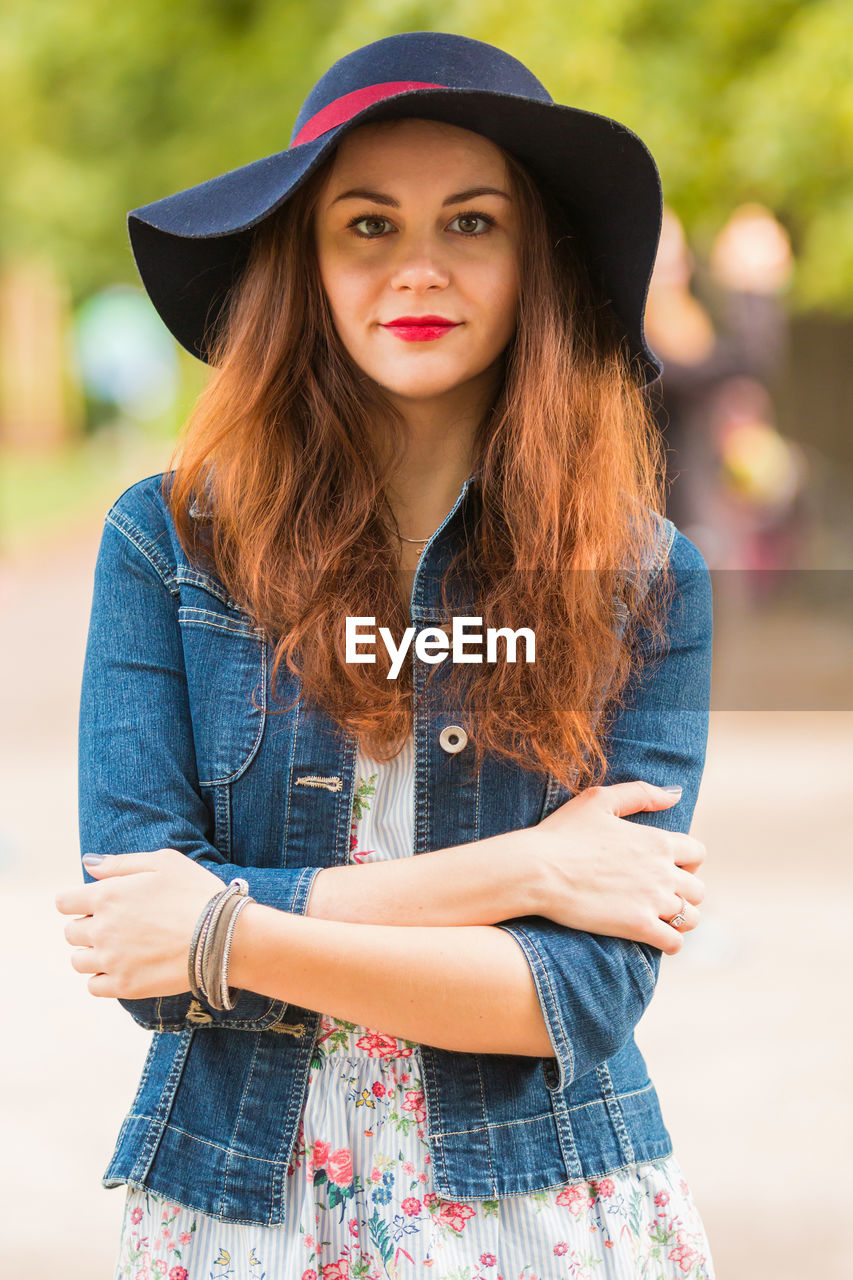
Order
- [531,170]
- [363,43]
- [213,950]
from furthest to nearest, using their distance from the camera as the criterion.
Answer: [363,43] < [531,170] < [213,950]

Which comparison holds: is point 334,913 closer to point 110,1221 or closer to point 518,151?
point 518,151

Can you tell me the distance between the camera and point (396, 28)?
31.7 ft

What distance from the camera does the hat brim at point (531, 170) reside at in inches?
71.7

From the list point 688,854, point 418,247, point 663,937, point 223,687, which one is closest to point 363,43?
point 418,247

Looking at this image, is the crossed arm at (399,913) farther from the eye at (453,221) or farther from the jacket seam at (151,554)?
the eye at (453,221)

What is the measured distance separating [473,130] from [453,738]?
773 mm

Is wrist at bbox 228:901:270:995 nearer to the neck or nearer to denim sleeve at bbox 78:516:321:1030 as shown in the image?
denim sleeve at bbox 78:516:321:1030

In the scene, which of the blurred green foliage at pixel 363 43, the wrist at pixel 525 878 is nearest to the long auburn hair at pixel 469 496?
the wrist at pixel 525 878

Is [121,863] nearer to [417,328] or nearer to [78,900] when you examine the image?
[78,900]

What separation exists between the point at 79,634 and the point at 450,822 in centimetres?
1126

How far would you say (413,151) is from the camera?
1879 millimetres

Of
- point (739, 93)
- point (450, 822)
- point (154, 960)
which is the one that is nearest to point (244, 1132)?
point (154, 960)

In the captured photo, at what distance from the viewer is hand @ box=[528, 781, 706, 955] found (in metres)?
1.80

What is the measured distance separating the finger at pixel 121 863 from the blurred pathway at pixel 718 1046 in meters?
2.19
